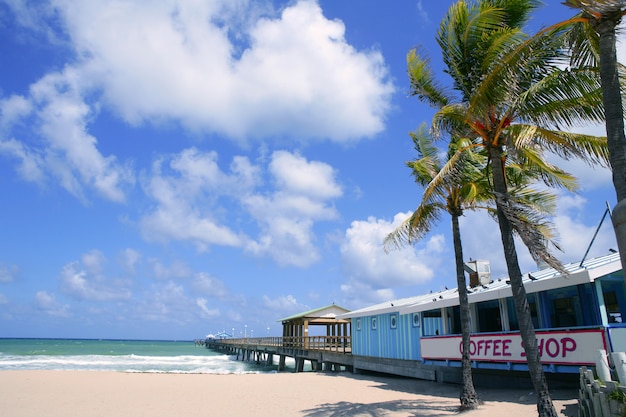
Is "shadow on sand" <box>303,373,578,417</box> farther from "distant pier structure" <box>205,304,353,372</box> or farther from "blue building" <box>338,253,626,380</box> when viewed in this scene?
"distant pier structure" <box>205,304,353,372</box>

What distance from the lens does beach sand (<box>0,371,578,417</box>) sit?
1200cm

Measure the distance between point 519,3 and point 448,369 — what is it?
1309cm

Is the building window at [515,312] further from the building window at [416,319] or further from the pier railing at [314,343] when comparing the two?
the pier railing at [314,343]

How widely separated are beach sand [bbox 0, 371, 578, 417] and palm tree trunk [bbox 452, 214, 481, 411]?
0.35 m

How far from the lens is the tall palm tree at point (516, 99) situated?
26.3 ft

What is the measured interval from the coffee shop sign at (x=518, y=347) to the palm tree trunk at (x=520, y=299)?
2461mm

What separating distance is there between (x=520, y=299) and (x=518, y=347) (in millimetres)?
4760

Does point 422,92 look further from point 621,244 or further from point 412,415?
point 412,415

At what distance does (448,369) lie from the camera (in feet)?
56.0

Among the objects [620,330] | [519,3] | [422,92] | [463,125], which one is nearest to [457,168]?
[463,125]

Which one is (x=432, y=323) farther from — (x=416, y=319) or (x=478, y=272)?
(x=478, y=272)

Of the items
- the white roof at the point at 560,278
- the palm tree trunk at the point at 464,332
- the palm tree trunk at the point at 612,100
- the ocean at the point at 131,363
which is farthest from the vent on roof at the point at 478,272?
the ocean at the point at 131,363

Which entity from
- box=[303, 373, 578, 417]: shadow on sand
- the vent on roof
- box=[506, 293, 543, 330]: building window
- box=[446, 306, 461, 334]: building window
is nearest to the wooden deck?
the vent on roof

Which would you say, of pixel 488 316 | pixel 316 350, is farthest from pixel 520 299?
pixel 316 350
